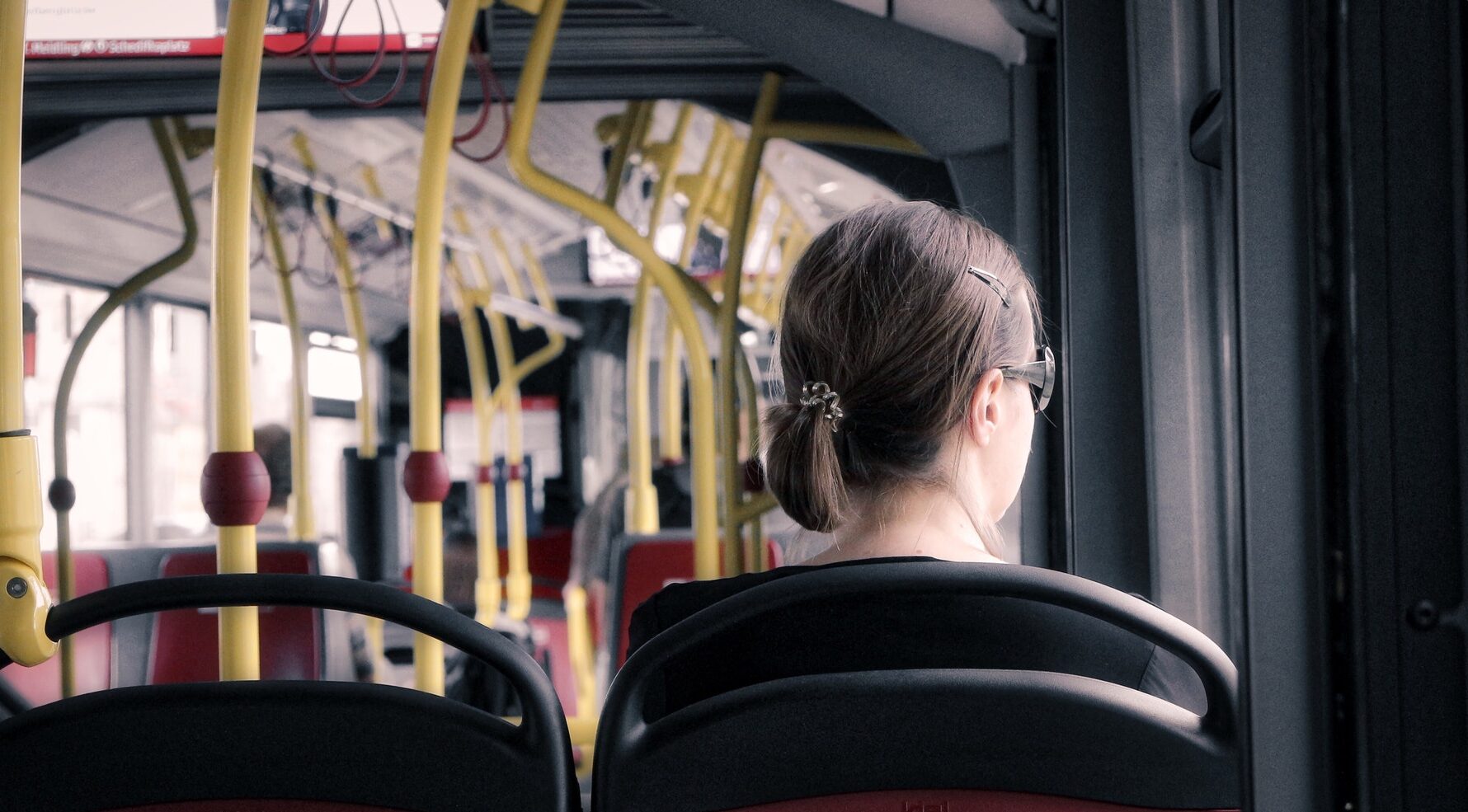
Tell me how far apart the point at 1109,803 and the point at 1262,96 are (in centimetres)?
48

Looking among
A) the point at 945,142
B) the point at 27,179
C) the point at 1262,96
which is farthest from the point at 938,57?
the point at 27,179

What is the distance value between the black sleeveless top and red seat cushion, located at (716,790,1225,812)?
0.33ft

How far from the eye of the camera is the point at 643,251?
90.5 inches

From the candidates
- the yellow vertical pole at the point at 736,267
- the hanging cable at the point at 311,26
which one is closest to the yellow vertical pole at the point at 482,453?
the yellow vertical pole at the point at 736,267

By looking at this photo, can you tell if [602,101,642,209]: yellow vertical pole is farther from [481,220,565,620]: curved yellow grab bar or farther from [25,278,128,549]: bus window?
[25,278,128,549]: bus window

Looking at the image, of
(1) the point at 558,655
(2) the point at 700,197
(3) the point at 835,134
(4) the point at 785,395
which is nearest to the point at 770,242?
(2) the point at 700,197

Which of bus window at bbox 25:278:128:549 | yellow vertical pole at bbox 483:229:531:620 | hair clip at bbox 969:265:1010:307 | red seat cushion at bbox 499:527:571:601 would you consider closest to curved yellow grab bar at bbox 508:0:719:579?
hair clip at bbox 969:265:1010:307

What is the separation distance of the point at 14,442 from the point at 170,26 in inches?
63.3

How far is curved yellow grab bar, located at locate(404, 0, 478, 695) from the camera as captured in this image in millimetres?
1670

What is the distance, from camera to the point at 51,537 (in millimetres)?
4164

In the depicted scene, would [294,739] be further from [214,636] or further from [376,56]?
[214,636]

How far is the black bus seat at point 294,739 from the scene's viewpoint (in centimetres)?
83

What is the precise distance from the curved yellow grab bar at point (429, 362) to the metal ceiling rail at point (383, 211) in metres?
1.21

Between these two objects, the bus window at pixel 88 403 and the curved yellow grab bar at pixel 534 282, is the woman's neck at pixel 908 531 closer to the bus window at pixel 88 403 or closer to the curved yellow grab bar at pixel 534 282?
the bus window at pixel 88 403
